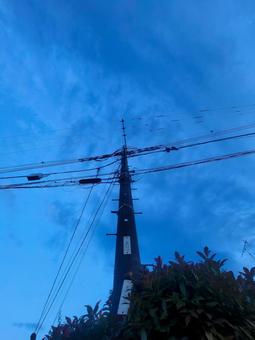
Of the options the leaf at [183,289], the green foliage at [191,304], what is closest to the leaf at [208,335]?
the green foliage at [191,304]

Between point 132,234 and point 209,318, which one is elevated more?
point 132,234

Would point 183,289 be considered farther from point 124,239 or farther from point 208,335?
point 124,239

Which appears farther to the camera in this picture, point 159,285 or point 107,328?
point 107,328

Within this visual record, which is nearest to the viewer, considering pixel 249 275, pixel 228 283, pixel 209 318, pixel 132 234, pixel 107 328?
pixel 209 318

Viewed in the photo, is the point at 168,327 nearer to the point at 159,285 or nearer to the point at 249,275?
the point at 159,285

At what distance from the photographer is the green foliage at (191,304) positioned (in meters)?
4.33

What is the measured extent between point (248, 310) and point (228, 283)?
40cm

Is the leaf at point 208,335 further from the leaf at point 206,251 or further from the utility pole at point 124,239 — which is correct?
the utility pole at point 124,239

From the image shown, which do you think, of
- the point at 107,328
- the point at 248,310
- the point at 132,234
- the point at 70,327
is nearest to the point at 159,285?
the point at 248,310

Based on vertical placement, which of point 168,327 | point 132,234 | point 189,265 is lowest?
point 168,327

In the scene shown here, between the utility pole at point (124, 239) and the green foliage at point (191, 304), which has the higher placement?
the utility pole at point (124, 239)

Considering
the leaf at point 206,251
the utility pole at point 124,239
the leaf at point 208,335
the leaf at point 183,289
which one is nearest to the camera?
the leaf at point 208,335

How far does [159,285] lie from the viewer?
4844 millimetres

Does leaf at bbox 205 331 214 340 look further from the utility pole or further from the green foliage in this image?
the utility pole
